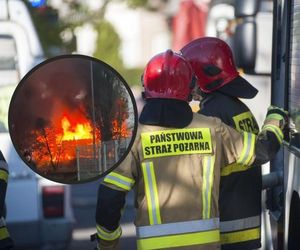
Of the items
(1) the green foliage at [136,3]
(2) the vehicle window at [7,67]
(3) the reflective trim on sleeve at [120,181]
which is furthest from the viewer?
(1) the green foliage at [136,3]

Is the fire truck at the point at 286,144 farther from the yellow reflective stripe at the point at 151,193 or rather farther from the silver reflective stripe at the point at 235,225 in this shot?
the yellow reflective stripe at the point at 151,193

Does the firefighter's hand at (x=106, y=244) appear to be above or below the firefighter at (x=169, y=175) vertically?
below

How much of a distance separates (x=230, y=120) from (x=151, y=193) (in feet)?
2.90

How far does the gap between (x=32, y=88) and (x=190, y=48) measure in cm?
166

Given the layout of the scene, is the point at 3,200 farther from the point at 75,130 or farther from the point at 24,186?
the point at 24,186

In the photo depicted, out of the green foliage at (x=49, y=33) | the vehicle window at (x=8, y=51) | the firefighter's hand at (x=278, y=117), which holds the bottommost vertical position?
the green foliage at (x=49, y=33)

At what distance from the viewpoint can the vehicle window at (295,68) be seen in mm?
5238

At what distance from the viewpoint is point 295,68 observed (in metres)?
5.43

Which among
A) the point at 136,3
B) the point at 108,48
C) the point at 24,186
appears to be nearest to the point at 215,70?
the point at 24,186

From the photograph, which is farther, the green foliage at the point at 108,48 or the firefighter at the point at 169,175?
the green foliage at the point at 108,48

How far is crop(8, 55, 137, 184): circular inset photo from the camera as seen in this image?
392 centimetres

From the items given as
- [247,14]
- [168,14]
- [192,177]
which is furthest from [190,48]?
[168,14]

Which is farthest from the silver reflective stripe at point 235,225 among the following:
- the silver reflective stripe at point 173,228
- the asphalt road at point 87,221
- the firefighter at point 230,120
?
the asphalt road at point 87,221

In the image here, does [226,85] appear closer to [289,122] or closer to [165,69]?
[289,122]
